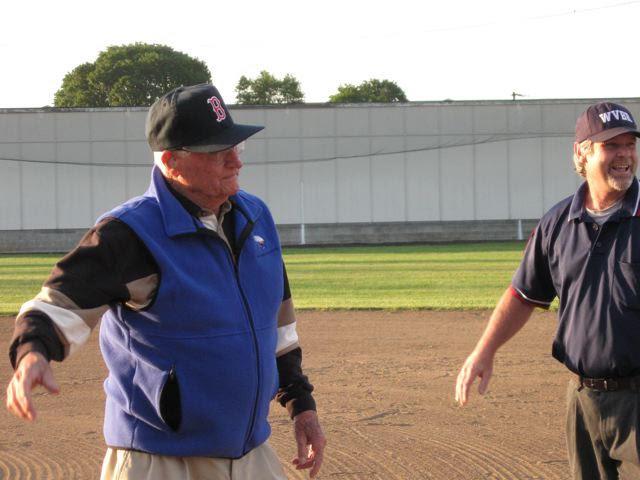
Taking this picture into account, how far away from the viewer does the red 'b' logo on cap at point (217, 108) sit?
3.30m

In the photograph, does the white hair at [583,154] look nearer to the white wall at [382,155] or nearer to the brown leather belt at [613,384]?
the brown leather belt at [613,384]

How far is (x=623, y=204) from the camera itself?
3.90 meters

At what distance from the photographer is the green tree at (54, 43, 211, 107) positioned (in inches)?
2825

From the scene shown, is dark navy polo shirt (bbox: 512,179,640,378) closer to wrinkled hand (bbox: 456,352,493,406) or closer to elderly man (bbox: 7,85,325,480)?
wrinkled hand (bbox: 456,352,493,406)

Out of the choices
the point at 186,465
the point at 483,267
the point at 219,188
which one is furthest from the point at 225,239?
the point at 483,267

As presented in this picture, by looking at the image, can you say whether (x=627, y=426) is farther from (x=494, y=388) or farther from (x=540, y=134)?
(x=540, y=134)

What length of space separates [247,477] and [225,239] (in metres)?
0.83

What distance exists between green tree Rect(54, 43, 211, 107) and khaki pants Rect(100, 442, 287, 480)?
69.8 metres

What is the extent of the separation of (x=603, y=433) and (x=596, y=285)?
1.99ft

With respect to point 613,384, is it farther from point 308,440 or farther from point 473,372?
point 308,440

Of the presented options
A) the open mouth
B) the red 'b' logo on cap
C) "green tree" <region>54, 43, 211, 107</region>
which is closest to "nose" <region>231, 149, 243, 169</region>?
the red 'b' logo on cap

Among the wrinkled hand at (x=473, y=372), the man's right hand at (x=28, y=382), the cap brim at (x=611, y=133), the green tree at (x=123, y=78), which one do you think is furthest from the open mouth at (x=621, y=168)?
the green tree at (x=123, y=78)

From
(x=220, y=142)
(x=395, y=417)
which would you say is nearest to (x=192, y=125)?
(x=220, y=142)

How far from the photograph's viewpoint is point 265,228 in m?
3.51
